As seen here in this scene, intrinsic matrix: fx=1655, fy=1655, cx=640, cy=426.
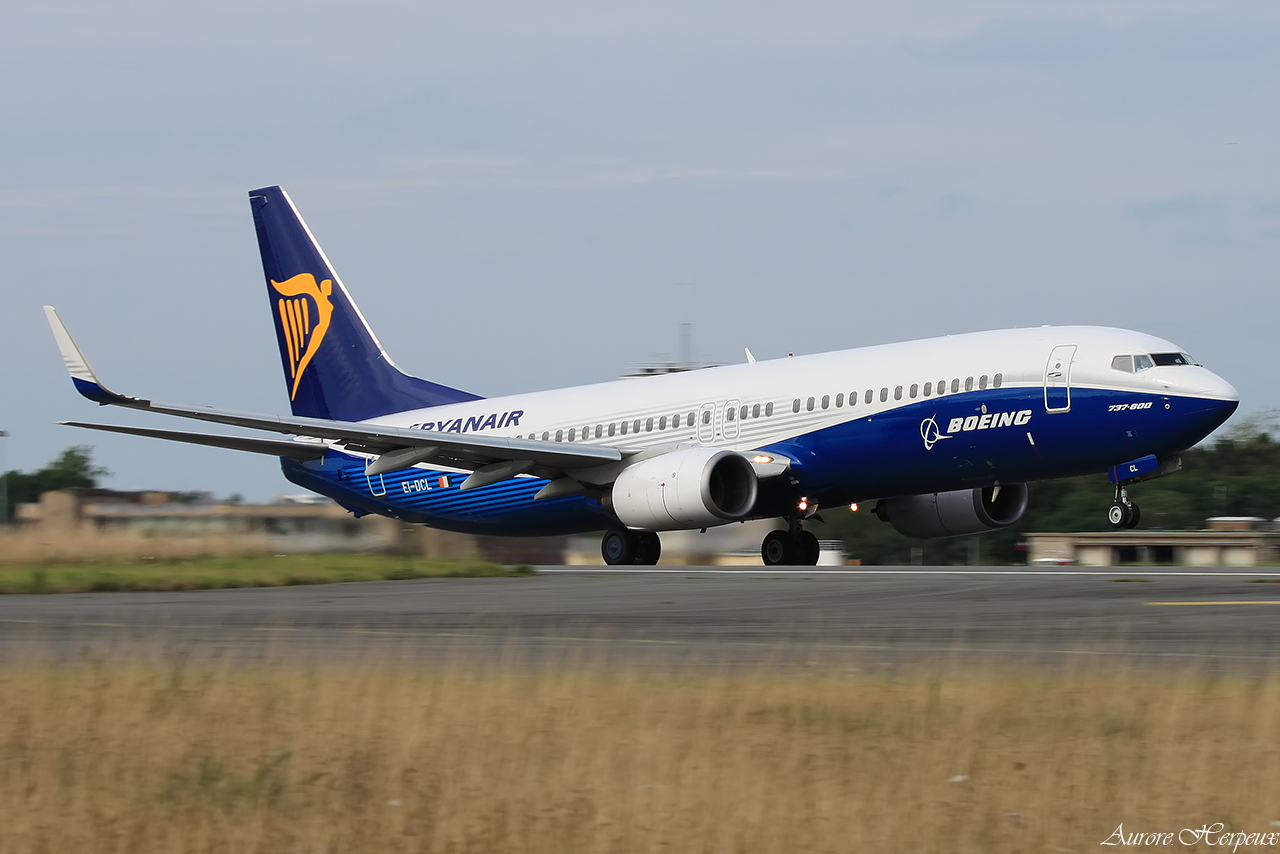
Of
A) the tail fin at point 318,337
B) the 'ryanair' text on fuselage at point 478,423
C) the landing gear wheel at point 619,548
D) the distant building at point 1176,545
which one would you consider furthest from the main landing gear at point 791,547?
Result: the distant building at point 1176,545

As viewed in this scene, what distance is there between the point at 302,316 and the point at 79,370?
33.3 feet

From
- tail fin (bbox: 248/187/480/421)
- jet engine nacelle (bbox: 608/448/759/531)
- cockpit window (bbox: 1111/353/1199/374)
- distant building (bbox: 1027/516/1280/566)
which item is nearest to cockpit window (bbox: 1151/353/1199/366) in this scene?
cockpit window (bbox: 1111/353/1199/374)

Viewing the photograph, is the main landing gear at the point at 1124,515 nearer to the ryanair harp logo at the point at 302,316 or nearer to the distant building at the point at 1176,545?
the ryanair harp logo at the point at 302,316

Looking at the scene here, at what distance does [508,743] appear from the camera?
7.91 m

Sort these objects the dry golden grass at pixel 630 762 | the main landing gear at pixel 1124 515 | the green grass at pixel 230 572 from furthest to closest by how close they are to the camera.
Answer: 1. the main landing gear at pixel 1124 515
2. the green grass at pixel 230 572
3. the dry golden grass at pixel 630 762

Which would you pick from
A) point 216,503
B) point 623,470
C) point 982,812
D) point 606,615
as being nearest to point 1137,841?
point 982,812

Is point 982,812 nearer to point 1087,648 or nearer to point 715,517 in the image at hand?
point 1087,648

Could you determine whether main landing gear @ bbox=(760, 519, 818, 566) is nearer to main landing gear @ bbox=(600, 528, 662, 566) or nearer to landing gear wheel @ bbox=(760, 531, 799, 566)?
landing gear wheel @ bbox=(760, 531, 799, 566)

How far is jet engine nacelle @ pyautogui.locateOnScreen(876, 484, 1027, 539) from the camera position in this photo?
30.4m

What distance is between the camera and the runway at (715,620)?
12.2 meters

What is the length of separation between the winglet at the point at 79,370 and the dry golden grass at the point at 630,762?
62.0 ft

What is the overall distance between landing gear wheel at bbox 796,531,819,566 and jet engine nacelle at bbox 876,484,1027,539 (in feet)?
5.52

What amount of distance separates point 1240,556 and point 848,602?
152 feet

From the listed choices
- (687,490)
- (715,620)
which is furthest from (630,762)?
(687,490)
